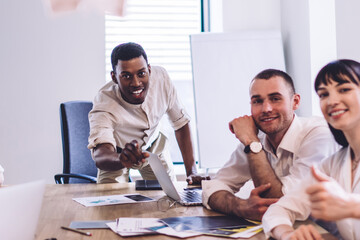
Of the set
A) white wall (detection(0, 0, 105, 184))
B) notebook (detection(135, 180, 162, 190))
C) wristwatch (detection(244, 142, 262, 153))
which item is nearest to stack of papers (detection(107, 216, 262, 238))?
wristwatch (detection(244, 142, 262, 153))

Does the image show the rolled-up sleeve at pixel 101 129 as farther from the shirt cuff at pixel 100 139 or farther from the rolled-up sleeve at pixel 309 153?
the rolled-up sleeve at pixel 309 153

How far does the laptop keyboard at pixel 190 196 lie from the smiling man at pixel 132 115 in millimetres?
307

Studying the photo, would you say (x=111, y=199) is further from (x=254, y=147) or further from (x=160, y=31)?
(x=160, y=31)

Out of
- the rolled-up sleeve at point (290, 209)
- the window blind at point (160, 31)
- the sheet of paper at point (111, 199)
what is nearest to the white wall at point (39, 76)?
the window blind at point (160, 31)

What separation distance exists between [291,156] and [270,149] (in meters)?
0.11

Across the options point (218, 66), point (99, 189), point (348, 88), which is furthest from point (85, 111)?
point (348, 88)

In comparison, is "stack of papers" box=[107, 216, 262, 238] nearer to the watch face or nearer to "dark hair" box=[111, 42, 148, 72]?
the watch face

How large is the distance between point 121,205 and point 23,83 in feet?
7.50

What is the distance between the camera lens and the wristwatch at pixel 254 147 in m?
1.78

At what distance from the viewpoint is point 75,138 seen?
9.98ft

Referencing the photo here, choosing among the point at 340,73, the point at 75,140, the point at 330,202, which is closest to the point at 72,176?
the point at 75,140

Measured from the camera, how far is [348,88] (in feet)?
4.18

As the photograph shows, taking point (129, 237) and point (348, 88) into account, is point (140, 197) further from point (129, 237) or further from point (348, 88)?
point (348, 88)

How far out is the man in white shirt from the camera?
5.49 feet
